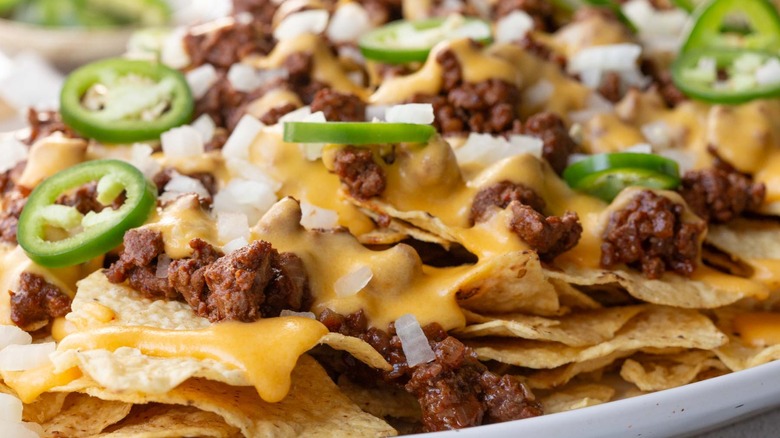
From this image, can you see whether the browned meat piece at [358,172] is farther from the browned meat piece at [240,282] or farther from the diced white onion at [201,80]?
the diced white onion at [201,80]

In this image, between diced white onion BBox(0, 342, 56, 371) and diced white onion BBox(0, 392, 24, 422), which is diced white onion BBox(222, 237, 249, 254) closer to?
diced white onion BBox(0, 342, 56, 371)

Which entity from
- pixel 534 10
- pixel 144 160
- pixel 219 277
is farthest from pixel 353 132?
pixel 534 10

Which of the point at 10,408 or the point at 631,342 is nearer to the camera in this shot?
the point at 10,408

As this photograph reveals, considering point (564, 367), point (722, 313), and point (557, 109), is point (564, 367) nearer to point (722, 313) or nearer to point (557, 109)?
point (722, 313)

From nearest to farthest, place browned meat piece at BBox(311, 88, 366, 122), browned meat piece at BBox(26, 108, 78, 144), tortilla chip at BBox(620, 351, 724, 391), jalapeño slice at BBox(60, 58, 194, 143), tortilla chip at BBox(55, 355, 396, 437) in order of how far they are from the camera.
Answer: tortilla chip at BBox(55, 355, 396, 437), tortilla chip at BBox(620, 351, 724, 391), browned meat piece at BBox(311, 88, 366, 122), jalapeño slice at BBox(60, 58, 194, 143), browned meat piece at BBox(26, 108, 78, 144)

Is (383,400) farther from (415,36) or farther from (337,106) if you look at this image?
(415,36)

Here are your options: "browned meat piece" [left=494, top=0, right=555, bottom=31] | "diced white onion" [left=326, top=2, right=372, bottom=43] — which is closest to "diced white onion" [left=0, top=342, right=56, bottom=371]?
"diced white onion" [left=326, top=2, right=372, bottom=43]
